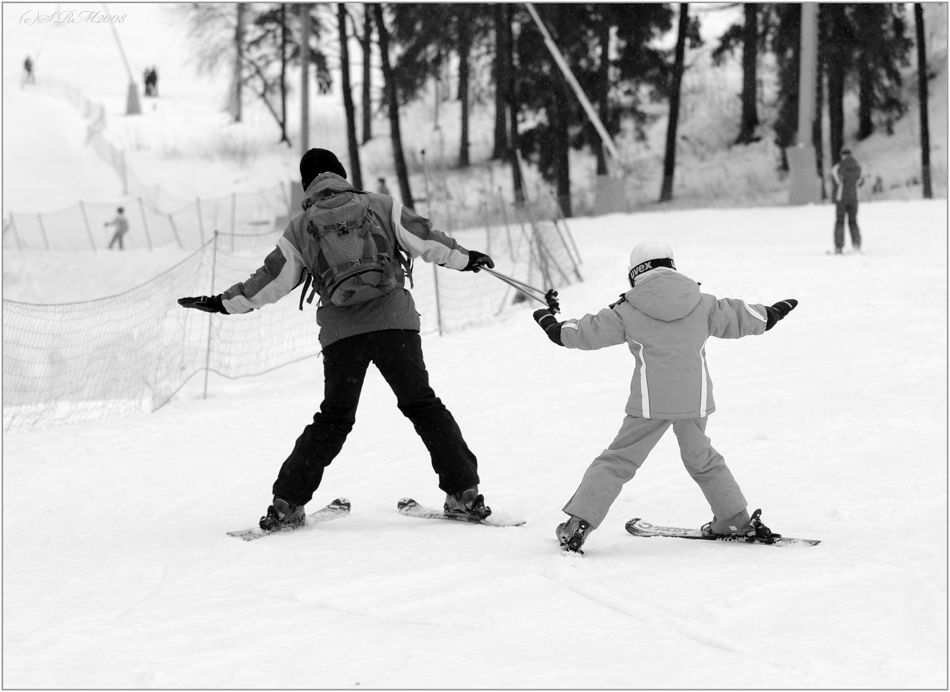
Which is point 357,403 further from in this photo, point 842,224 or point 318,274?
point 842,224

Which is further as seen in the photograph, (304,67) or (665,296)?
(304,67)

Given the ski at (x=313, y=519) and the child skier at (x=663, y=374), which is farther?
the ski at (x=313, y=519)

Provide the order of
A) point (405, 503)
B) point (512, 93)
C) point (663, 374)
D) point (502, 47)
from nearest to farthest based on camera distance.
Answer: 1. point (663, 374)
2. point (405, 503)
3. point (512, 93)
4. point (502, 47)

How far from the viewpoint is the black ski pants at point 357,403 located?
4.93 metres

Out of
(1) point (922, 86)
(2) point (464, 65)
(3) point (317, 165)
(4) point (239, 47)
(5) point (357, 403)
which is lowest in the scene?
(5) point (357, 403)

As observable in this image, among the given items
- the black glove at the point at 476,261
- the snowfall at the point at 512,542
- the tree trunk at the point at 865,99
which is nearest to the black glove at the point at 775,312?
the snowfall at the point at 512,542

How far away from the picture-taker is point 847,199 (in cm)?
1527

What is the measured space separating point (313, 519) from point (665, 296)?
2.17 meters

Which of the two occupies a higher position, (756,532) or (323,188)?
(323,188)

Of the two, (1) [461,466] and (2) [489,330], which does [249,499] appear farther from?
(2) [489,330]

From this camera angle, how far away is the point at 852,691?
8.71 feet

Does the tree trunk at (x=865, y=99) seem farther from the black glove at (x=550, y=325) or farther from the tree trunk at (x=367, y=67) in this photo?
the black glove at (x=550, y=325)

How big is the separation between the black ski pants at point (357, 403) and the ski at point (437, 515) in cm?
17

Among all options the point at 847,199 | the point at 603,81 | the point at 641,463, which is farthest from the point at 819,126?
the point at 641,463
